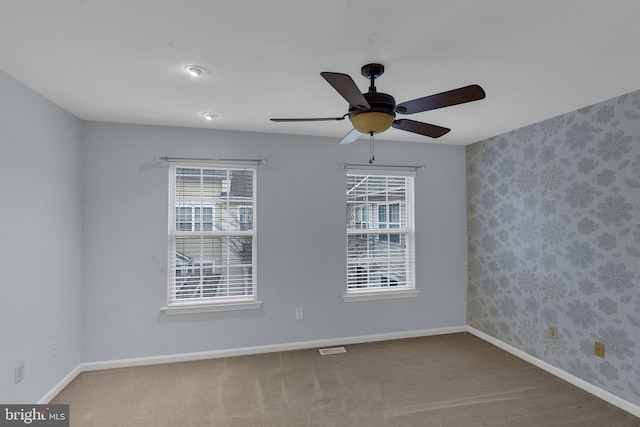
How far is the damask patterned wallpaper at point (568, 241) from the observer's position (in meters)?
2.37

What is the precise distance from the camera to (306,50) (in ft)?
5.82

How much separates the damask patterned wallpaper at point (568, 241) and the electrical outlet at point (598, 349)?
34mm

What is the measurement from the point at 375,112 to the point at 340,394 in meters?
2.24

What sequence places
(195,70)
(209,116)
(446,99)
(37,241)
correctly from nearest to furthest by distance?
1. (446,99)
2. (195,70)
3. (37,241)
4. (209,116)

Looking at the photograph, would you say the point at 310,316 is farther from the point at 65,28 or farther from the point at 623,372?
the point at 65,28

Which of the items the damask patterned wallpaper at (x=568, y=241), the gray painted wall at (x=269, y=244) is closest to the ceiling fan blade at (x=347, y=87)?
the gray painted wall at (x=269, y=244)

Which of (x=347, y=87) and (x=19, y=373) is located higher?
(x=347, y=87)

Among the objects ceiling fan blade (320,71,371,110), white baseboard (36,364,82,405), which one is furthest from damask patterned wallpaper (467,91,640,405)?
white baseboard (36,364,82,405)

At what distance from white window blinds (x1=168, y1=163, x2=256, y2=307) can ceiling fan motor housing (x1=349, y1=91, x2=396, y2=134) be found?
1.91 metres

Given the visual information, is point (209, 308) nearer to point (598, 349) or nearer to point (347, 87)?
point (347, 87)

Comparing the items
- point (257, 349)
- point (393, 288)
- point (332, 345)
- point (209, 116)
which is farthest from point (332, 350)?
point (209, 116)

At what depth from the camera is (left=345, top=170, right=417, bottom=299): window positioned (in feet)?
12.4

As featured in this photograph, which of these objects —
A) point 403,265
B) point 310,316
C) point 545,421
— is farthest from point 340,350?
point 545,421

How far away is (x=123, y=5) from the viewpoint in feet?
4.56
